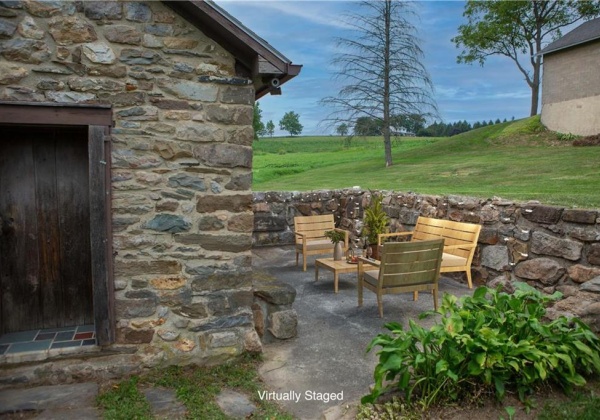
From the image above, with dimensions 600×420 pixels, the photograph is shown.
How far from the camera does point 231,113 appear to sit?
4254 mm

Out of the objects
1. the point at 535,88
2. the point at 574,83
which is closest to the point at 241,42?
the point at 574,83

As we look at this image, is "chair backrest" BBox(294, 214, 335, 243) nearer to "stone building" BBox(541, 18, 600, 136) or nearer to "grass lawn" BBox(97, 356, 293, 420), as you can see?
"grass lawn" BBox(97, 356, 293, 420)

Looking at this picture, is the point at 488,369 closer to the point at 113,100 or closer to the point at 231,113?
the point at 231,113

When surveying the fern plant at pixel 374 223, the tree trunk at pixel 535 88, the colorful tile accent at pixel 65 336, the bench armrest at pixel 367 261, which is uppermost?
the tree trunk at pixel 535 88

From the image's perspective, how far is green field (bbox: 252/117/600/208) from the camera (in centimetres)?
902

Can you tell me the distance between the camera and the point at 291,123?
→ 203 ft

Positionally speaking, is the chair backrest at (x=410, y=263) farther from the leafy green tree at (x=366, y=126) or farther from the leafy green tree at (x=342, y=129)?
the leafy green tree at (x=366, y=126)

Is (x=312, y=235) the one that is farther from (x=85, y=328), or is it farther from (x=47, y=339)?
(x=47, y=339)

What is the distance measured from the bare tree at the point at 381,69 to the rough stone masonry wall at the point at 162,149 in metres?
17.1

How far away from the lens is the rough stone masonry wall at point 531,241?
527cm

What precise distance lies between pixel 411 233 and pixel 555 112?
15.0 meters

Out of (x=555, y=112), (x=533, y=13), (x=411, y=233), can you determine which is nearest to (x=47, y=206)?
(x=411, y=233)

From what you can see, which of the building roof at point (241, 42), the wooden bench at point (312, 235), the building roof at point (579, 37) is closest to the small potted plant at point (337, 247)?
the wooden bench at point (312, 235)

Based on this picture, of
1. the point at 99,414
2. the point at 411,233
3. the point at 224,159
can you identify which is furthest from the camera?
the point at 411,233
